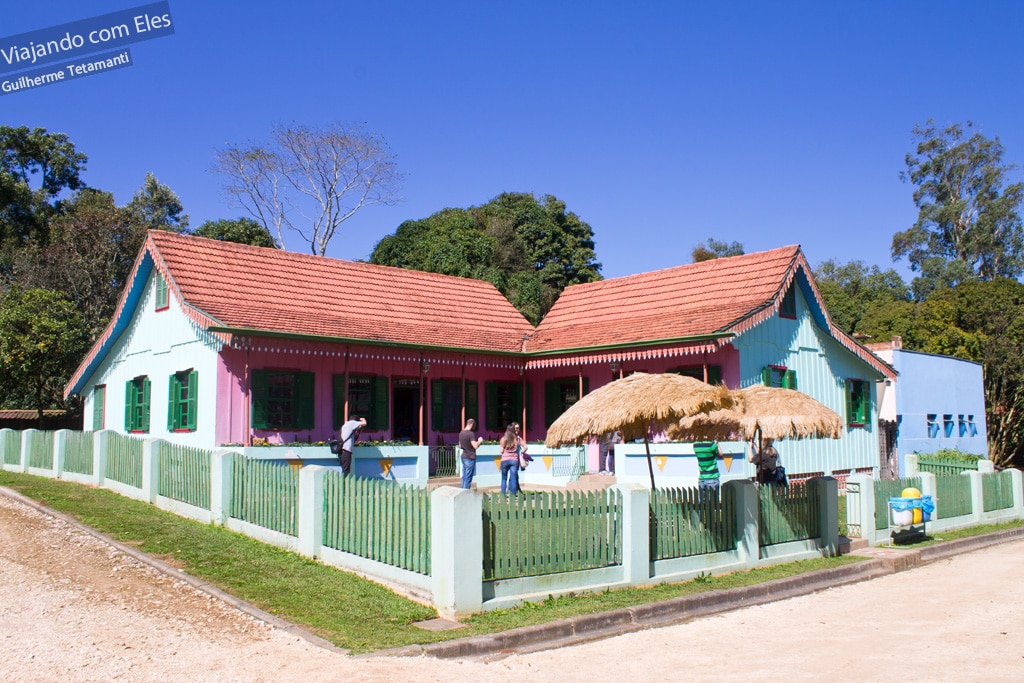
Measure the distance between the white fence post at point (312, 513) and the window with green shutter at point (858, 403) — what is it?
1562 cm

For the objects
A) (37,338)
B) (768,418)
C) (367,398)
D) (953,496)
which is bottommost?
(953,496)

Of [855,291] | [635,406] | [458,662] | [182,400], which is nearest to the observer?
[458,662]

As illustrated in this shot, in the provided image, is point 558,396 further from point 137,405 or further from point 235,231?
point 235,231

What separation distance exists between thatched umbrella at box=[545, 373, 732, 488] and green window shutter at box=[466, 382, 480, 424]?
1134 cm

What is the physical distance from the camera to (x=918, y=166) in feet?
181

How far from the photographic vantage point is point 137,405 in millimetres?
20766

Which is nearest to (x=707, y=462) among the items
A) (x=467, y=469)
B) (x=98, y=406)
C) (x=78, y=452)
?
(x=467, y=469)

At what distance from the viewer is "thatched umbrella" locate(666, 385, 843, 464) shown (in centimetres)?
1041

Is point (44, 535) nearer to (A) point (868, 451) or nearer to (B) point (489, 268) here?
(A) point (868, 451)

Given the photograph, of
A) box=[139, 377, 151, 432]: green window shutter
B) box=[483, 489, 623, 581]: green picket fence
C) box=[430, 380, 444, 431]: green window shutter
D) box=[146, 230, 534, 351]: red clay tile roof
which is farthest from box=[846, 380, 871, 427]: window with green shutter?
box=[139, 377, 151, 432]: green window shutter

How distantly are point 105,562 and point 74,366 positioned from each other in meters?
20.5

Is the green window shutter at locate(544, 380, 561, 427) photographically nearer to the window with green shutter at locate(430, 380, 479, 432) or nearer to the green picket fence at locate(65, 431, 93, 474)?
the window with green shutter at locate(430, 380, 479, 432)

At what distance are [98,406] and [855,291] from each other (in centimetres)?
4917

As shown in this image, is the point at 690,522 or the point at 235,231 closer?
the point at 690,522
